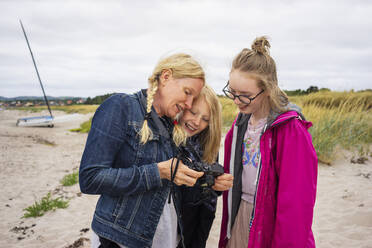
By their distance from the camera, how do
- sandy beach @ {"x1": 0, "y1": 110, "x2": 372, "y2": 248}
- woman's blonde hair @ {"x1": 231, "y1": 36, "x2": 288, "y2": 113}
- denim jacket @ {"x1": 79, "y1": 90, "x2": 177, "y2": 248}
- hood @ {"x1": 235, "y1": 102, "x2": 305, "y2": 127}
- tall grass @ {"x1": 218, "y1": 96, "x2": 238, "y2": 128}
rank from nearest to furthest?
denim jacket @ {"x1": 79, "y1": 90, "x2": 177, "y2": 248}
hood @ {"x1": 235, "y1": 102, "x2": 305, "y2": 127}
woman's blonde hair @ {"x1": 231, "y1": 36, "x2": 288, "y2": 113}
sandy beach @ {"x1": 0, "y1": 110, "x2": 372, "y2": 248}
tall grass @ {"x1": 218, "y1": 96, "x2": 238, "y2": 128}

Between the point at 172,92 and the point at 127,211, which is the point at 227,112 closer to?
the point at 172,92

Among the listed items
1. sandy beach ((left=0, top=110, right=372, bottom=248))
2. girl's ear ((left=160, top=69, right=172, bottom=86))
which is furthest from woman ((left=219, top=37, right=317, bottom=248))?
sandy beach ((left=0, top=110, right=372, bottom=248))

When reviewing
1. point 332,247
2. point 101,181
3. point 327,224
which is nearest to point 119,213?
point 101,181

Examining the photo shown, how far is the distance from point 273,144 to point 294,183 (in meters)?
0.32

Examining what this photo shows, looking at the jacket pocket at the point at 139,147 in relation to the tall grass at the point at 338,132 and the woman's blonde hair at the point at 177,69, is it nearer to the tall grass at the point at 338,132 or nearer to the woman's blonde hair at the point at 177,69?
the woman's blonde hair at the point at 177,69

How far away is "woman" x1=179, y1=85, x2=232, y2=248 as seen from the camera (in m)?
1.87

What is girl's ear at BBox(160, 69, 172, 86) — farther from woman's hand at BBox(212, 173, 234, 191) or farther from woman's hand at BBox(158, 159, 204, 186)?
woman's hand at BBox(212, 173, 234, 191)

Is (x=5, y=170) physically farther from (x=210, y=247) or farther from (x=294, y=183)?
(x=294, y=183)

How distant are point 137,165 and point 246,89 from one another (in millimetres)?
1075

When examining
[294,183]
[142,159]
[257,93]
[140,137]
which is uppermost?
[257,93]

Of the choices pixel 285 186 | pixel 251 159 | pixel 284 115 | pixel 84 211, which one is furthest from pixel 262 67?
pixel 84 211

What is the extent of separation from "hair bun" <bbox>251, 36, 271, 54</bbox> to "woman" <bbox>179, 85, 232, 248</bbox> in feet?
1.72

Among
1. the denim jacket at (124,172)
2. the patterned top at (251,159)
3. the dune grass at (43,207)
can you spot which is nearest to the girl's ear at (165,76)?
the denim jacket at (124,172)

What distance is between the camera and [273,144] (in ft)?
5.72
